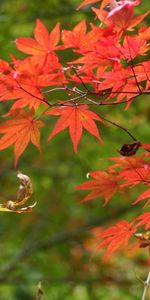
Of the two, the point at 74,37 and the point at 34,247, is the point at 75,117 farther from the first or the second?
the point at 34,247

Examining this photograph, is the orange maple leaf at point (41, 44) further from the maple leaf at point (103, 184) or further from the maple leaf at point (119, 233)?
the maple leaf at point (119, 233)

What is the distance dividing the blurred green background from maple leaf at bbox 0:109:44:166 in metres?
1.56

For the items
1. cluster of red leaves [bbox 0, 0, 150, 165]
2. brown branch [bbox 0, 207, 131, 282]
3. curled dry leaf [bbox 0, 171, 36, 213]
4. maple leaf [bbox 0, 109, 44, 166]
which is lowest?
brown branch [bbox 0, 207, 131, 282]

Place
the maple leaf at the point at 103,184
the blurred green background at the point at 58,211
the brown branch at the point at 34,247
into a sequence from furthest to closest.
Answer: the brown branch at the point at 34,247 < the blurred green background at the point at 58,211 < the maple leaf at the point at 103,184

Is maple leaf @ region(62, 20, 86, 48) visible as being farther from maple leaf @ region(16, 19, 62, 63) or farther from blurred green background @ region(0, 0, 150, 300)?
blurred green background @ region(0, 0, 150, 300)

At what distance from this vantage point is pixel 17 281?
11.3 feet

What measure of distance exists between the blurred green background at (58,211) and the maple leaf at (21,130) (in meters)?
1.56

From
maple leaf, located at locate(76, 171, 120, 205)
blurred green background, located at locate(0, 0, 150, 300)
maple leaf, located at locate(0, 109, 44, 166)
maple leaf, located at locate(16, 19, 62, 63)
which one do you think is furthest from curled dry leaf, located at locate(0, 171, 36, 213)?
blurred green background, located at locate(0, 0, 150, 300)

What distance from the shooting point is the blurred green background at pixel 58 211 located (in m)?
3.05

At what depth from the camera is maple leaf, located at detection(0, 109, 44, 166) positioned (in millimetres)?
1319

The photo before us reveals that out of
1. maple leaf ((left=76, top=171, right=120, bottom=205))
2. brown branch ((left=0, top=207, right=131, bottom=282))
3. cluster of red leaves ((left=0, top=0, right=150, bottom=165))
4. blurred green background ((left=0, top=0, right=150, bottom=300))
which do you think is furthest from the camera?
brown branch ((left=0, top=207, right=131, bottom=282))

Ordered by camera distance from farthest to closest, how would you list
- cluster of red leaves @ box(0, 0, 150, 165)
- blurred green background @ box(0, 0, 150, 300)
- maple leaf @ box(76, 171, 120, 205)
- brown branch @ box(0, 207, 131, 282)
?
brown branch @ box(0, 207, 131, 282)
blurred green background @ box(0, 0, 150, 300)
maple leaf @ box(76, 171, 120, 205)
cluster of red leaves @ box(0, 0, 150, 165)

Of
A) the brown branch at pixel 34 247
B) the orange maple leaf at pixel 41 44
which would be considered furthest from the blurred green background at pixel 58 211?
the orange maple leaf at pixel 41 44

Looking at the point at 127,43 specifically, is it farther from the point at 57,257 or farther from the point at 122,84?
the point at 57,257
